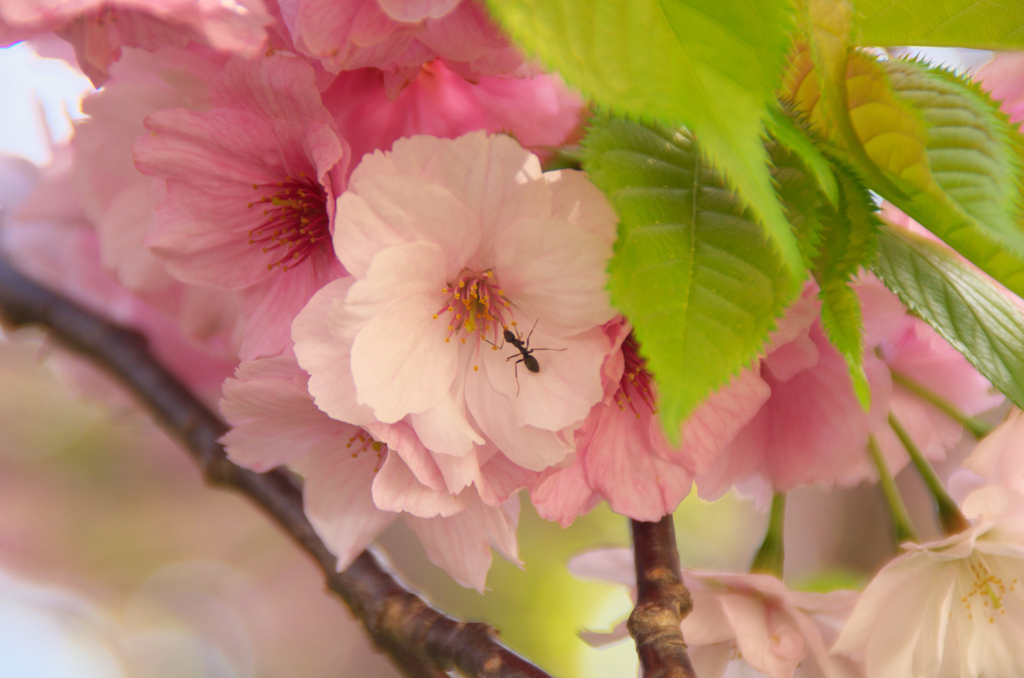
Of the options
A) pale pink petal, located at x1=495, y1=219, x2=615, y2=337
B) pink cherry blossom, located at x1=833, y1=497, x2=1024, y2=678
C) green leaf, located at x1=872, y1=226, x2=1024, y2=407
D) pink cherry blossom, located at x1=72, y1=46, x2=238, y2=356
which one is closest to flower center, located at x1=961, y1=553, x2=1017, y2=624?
pink cherry blossom, located at x1=833, y1=497, x2=1024, y2=678

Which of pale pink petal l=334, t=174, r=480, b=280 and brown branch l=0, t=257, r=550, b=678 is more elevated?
pale pink petal l=334, t=174, r=480, b=280

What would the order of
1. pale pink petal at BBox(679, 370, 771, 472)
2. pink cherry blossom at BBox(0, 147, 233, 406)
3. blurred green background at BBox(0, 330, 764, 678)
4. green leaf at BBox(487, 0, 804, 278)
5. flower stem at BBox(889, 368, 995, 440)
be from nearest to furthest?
green leaf at BBox(487, 0, 804, 278) → pale pink petal at BBox(679, 370, 771, 472) → flower stem at BBox(889, 368, 995, 440) → pink cherry blossom at BBox(0, 147, 233, 406) → blurred green background at BBox(0, 330, 764, 678)

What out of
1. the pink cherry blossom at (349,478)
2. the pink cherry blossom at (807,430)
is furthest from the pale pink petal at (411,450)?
the pink cherry blossom at (807,430)

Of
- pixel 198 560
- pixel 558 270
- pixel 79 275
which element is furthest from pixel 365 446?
pixel 198 560

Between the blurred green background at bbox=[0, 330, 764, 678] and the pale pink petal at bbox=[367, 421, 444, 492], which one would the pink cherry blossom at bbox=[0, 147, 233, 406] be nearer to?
the pale pink petal at bbox=[367, 421, 444, 492]

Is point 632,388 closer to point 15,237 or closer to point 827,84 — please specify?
point 827,84

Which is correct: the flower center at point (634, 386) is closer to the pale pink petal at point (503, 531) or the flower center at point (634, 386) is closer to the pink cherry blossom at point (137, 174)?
the pale pink petal at point (503, 531)

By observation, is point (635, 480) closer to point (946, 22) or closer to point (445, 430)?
point (445, 430)
